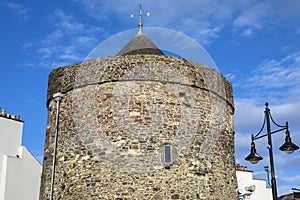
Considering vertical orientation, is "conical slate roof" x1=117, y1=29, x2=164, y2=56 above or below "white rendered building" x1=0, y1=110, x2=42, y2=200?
above

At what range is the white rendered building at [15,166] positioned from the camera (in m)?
20.7

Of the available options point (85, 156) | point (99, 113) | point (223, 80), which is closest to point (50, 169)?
point (85, 156)

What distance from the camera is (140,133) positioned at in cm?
1286

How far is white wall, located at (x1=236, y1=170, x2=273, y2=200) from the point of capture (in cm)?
2636

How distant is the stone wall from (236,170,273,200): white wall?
12.5m

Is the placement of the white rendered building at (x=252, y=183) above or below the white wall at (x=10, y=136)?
below

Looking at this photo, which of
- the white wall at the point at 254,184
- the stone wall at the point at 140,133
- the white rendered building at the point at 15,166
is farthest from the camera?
the white wall at the point at 254,184

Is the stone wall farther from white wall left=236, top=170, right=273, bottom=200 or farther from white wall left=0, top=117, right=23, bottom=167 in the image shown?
white wall left=236, top=170, right=273, bottom=200

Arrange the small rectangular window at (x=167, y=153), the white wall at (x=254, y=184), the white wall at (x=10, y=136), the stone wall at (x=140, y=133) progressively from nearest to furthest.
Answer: the stone wall at (x=140, y=133), the small rectangular window at (x=167, y=153), the white wall at (x=10, y=136), the white wall at (x=254, y=184)

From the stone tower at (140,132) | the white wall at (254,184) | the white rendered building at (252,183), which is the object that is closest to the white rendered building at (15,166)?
the stone tower at (140,132)

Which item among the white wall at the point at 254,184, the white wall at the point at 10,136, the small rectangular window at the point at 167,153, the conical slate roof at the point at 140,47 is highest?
the conical slate roof at the point at 140,47

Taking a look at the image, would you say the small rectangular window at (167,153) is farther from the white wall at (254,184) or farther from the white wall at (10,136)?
the white wall at (254,184)

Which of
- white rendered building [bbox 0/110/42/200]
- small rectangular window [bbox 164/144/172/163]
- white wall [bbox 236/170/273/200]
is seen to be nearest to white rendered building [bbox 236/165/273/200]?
white wall [bbox 236/170/273/200]

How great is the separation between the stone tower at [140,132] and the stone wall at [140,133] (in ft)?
0.09
